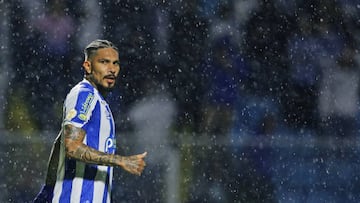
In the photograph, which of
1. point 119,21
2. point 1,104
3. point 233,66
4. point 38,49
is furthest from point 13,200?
point 233,66

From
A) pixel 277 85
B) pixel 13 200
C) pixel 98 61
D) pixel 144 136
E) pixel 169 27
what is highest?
pixel 169 27

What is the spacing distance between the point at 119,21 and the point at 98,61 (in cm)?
438

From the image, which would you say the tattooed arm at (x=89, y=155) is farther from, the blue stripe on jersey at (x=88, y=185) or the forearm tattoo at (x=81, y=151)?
the blue stripe on jersey at (x=88, y=185)

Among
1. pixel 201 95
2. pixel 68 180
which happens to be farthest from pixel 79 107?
pixel 201 95

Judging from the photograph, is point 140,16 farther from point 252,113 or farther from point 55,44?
point 252,113

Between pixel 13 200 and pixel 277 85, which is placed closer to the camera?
pixel 13 200

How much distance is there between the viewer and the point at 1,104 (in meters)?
6.45

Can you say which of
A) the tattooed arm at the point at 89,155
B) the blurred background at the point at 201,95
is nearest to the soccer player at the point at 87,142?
the tattooed arm at the point at 89,155

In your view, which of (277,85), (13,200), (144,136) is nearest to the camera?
(13,200)

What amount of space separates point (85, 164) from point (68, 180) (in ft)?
0.25

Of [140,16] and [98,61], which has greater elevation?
[140,16]

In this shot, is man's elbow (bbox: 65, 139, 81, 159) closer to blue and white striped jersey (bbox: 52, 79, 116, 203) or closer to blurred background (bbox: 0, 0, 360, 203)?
blue and white striped jersey (bbox: 52, 79, 116, 203)

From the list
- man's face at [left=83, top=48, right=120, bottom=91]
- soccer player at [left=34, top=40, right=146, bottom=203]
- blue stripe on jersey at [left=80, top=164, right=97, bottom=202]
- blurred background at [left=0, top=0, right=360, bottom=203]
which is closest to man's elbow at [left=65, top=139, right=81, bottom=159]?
soccer player at [left=34, top=40, right=146, bottom=203]

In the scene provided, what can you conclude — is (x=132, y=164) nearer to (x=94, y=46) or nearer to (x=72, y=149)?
(x=72, y=149)
